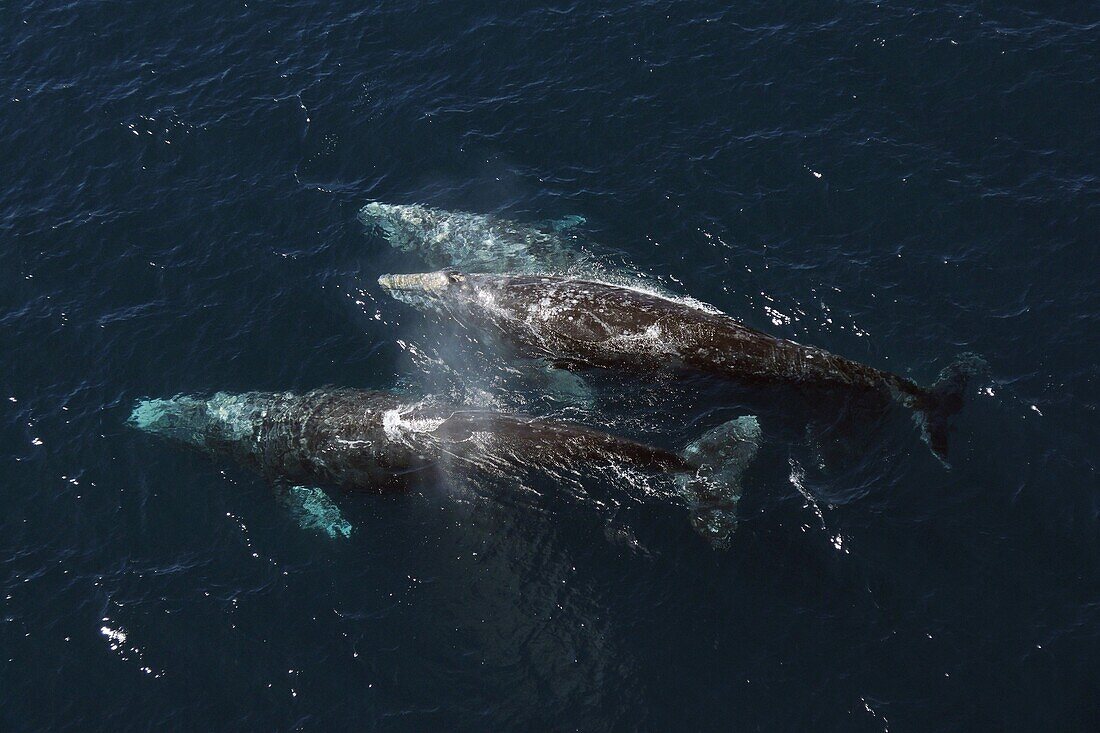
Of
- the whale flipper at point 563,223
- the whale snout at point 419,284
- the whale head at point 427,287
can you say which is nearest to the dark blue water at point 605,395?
the whale flipper at point 563,223

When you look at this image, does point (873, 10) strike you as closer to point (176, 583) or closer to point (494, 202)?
point (494, 202)

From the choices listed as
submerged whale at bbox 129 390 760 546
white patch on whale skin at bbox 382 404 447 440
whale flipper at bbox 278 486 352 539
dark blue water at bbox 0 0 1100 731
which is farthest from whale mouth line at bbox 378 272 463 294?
whale flipper at bbox 278 486 352 539

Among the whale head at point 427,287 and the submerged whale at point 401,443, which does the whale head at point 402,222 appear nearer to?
the whale head at point 427,287

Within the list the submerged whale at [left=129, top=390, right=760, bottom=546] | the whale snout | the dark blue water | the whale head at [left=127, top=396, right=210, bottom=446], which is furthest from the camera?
the whale snout

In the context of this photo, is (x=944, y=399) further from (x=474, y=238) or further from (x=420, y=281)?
(x=420, y=281)

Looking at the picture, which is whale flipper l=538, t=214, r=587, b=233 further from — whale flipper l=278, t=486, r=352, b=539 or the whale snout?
whale flipper l=278, t=486, r=352, b=539

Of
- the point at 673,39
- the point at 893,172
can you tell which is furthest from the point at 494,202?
the point at 893,172
